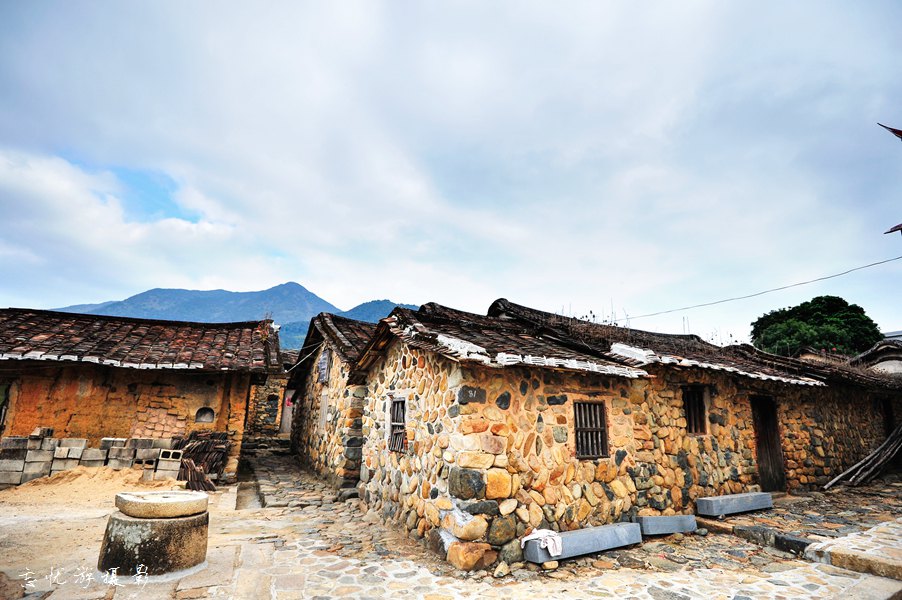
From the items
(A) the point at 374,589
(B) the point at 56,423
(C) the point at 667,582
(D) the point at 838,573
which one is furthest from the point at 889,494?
(B) the point at 56,423

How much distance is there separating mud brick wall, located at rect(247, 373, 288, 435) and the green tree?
89.1 ft

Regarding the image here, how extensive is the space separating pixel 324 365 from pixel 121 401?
508 centimetres

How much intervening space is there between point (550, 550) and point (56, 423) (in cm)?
1059

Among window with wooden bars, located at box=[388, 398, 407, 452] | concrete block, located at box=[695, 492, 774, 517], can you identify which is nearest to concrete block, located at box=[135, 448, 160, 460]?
window with wooden bars, located at box=[388, 398, 407, 452]

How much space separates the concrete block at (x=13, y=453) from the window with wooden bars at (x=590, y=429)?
418 inches

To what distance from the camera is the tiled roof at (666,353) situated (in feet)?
25.2

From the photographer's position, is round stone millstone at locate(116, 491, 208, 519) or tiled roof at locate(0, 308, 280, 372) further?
tiled roof at locate(0, 308, 280, 372)

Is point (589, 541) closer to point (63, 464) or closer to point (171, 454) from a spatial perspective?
point (171, 454)

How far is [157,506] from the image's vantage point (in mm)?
4785

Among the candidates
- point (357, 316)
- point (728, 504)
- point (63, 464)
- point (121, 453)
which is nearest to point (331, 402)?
point (121, 453)

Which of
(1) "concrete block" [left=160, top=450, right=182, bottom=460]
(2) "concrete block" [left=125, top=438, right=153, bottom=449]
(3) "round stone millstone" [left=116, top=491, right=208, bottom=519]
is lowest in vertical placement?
(1) "concrete block" [left=160, top=450, right=182, bottom=460]

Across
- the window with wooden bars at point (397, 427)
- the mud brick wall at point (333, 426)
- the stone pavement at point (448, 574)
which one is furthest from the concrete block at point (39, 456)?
the window with wooden bars at point (397, 427)

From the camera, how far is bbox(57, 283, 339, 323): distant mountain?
162m

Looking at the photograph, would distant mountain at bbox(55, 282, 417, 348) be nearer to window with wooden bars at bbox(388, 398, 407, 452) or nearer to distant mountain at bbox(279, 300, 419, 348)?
distant mountain at bbox(279, 300, 419, 348)
